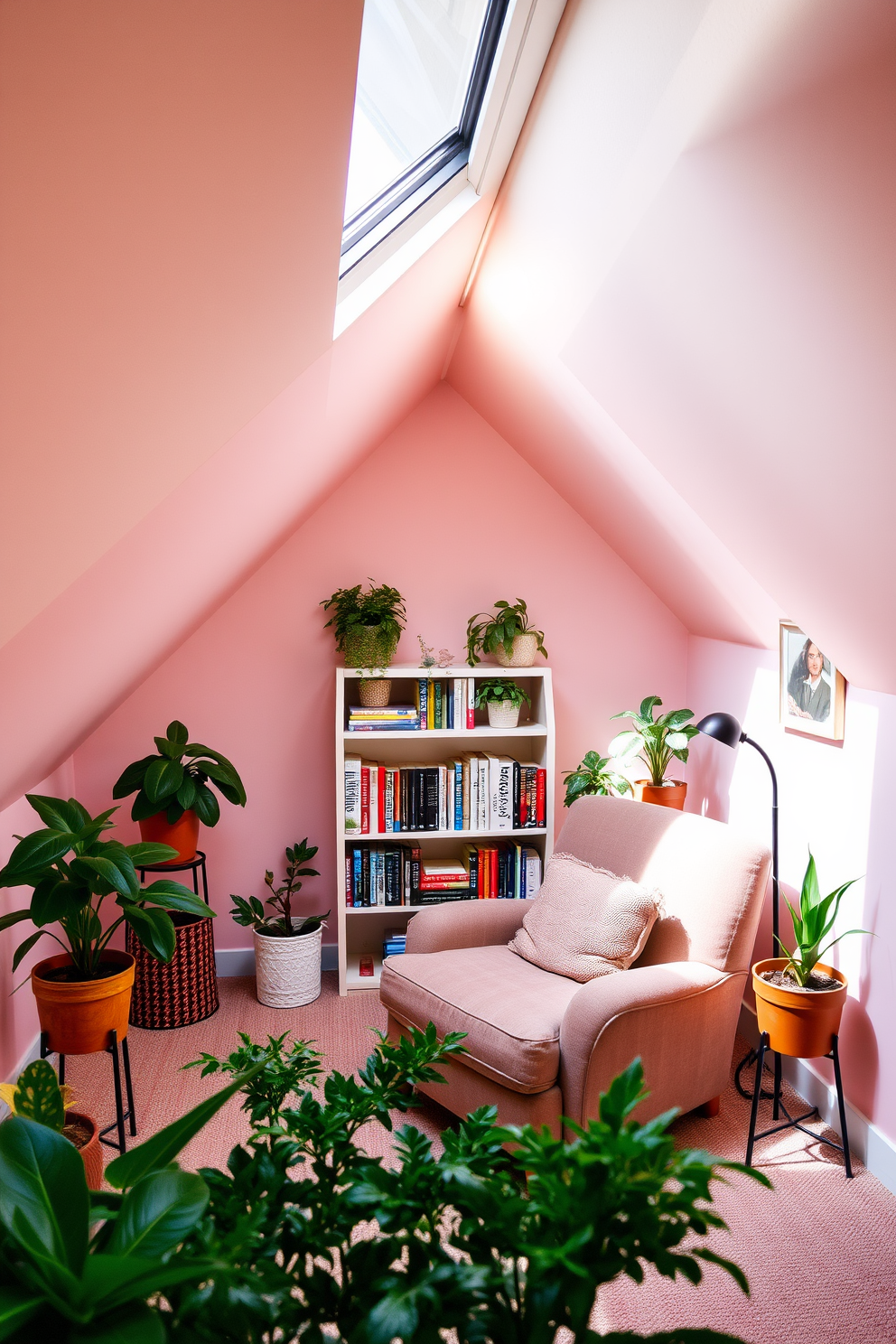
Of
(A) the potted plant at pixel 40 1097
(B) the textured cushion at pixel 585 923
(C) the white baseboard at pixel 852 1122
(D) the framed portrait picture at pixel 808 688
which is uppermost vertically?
(D) the framed portrait picture at pixel 808 688

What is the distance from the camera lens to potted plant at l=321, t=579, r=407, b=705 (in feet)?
12.0

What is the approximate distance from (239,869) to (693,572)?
2.25m

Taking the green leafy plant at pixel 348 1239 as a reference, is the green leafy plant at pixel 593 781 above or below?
below

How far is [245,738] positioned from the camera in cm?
388

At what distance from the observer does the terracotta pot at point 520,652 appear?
3816mm

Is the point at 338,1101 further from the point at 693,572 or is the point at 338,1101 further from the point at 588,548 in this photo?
the point at 588,548

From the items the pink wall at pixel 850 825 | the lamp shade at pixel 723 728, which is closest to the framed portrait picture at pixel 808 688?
the pink wall at pixel 850 825

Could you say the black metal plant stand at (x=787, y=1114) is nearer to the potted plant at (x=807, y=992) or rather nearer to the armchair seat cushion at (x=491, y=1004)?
the potted plant at (x=807, y=992)

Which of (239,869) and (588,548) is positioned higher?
(588,548)

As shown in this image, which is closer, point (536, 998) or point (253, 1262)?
point (253, 1262)

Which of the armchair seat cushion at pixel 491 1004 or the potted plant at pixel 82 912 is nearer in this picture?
the potted plant at pixel 82 912

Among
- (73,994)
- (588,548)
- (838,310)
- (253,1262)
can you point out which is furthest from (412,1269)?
(588,548)

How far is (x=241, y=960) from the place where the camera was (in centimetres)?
392

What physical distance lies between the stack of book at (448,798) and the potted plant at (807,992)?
1.30m
